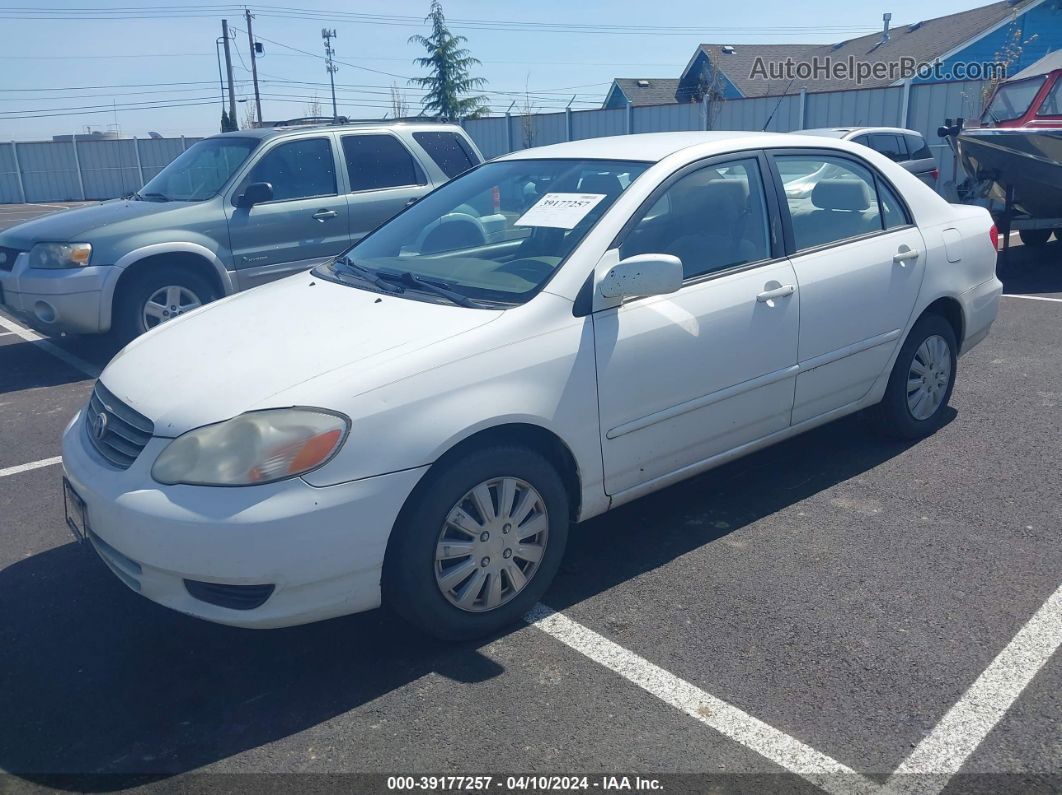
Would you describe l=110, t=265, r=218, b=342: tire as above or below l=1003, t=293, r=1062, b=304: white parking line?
above

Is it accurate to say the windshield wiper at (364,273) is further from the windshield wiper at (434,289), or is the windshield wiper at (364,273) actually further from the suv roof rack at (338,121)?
the suv roof rack at (338,121)

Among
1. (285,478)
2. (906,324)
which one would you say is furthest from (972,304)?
(285,478)

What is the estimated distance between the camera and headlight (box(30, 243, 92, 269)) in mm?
Answer: 7133

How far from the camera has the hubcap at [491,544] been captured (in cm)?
317

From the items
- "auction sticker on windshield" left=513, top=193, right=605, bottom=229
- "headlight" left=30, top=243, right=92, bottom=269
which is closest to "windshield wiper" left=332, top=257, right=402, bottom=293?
"auction sticker on windshield" left=513, top=193, right=605, bottom=229

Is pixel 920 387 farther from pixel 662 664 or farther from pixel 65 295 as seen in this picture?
pixel 65 295

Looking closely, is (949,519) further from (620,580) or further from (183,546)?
(183,546)

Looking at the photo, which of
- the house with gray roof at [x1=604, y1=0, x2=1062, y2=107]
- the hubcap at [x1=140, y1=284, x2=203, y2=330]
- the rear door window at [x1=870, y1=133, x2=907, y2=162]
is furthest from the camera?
the house with gray roof at [x1=604, y1=0, x2=1062, y2=107]

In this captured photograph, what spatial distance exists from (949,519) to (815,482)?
0.68m

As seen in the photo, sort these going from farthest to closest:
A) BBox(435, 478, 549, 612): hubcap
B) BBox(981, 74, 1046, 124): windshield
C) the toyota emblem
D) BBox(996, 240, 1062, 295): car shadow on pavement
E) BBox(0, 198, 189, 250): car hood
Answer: BBox(981, 74, 1046, 124): windshield
BBox(996, 240, 1062, 295): car shadow on pavement
BBox(0, 198, 189, 250): car hood
the toyota emblem
BBox(435, 478, 549, 612): hubcap

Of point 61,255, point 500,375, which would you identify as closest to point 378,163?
point 61,255

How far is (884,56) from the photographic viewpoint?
34250 mm

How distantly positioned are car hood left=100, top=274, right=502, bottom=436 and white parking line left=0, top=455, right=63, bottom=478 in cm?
183

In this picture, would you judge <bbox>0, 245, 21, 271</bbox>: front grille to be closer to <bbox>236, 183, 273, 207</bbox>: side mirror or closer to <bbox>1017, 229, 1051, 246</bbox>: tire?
<bbox>236, 183, 273, 207</bbox>: side mirror
